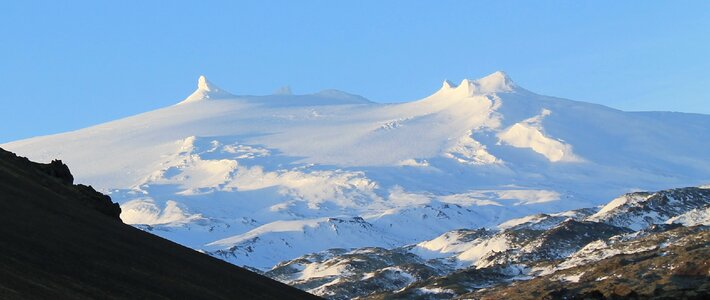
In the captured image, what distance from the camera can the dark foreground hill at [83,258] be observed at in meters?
44.6

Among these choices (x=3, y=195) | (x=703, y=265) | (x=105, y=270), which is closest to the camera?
(x=105, y=270)

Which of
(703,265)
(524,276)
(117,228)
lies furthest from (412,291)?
(117,228)

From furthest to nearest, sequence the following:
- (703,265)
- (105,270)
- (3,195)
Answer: (703,265) → (3,195) → (105,270)

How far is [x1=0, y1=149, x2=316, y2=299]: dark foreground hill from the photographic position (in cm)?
4459

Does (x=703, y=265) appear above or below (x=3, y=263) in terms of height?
below

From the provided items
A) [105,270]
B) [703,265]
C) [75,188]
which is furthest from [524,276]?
[105,270]

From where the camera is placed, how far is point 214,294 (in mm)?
55375

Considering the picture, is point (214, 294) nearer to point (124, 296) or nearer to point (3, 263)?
point (124, 296)

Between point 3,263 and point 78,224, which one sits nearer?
point 3,263

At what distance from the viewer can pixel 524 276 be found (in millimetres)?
Result: 187750

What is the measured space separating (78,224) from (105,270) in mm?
11666

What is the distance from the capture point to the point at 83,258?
52.4 metres

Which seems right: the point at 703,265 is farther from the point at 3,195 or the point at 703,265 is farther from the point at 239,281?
the point at 3,195

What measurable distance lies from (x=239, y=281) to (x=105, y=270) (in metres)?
13.0
